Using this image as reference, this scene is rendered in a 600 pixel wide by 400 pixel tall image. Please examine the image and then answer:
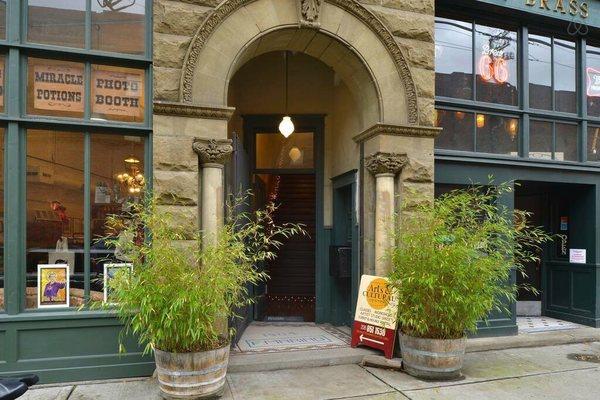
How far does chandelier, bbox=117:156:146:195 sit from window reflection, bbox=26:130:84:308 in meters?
0.51

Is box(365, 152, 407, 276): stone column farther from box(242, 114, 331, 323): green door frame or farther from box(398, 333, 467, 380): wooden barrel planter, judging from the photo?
box(242, 114, 331, 323): green door frame

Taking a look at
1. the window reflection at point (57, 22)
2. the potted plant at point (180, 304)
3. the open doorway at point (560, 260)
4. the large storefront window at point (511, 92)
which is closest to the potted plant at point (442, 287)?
the potted plant at point (180, 304)

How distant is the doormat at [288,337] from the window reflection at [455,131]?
3.70 m

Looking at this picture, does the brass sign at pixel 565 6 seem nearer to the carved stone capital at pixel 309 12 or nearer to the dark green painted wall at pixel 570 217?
the dark green painted wall at pixel 570 217

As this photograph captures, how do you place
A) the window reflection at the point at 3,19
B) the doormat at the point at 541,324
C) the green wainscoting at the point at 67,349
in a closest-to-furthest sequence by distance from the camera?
the green wainscoting at the point at 67,349
the window reflection at the point at 3,19
the doormat at the point at 541,324

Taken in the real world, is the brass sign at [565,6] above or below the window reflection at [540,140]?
above

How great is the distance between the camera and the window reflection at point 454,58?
7.68m

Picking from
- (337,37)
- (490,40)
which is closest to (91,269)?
(337,37)

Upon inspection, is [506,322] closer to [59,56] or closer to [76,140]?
[76,140]

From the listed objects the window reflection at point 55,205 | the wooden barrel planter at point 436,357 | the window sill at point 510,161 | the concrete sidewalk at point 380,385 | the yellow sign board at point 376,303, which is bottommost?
the concrete sidewalk at point 380,385

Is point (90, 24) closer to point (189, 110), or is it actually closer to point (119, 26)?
point (119, 26)

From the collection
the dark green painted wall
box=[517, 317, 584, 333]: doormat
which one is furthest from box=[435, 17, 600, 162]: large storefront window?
box=[517, 317, 584, 333]: doormat

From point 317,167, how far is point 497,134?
3345mm

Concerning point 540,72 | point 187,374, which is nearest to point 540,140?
point 540,72
